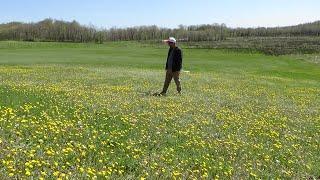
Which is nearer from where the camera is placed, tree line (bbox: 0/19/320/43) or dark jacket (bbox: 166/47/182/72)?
dark jacket (bbox: 166/47/182/72)

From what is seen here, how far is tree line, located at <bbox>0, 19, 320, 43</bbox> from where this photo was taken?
5595 inches

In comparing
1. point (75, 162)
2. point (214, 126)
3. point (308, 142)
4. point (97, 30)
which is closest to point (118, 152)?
point (75, 162)

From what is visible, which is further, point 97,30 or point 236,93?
point 97,30

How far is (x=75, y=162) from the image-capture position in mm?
9266

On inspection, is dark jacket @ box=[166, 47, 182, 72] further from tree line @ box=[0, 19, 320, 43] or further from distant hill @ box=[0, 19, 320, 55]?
tree line @ box=[0, 19, 320, 43]

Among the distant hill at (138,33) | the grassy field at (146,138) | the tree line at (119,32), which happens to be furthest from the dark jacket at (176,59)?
the tree line at (119,32)

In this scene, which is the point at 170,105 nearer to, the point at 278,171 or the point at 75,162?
the point at 278,171

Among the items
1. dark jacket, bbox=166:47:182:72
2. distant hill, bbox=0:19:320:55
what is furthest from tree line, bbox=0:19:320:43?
dark jacket, bbox=166:47:182:72

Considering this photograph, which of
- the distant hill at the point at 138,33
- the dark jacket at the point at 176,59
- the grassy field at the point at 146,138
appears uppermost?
the distant hill at the point at 138,33

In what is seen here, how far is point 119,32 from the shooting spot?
153500 millimetres

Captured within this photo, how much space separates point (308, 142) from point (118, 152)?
6472 mm

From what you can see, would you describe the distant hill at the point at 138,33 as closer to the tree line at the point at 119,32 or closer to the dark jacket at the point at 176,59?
the tree line at the point at 119,32

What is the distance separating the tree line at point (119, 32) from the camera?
142125mm

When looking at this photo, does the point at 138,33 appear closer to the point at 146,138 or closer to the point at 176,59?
the point at 176,59
